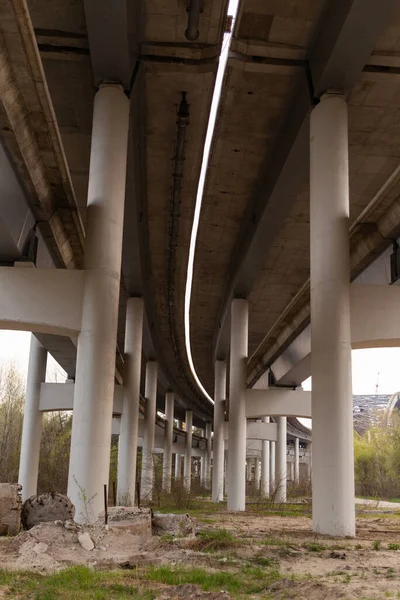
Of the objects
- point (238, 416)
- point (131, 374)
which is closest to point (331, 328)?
point (238, 416)

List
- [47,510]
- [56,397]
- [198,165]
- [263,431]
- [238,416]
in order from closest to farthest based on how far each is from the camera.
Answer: [47,510] → [198,165] → [238,416] → [56,397] → [263,431]

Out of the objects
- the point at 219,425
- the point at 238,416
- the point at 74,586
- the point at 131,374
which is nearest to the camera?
the point at 74,586

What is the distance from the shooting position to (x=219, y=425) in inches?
1693

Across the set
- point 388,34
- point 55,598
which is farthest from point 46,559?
point 388,34

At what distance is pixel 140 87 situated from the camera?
1822 cm

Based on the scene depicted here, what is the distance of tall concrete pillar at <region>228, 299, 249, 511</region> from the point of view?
2894 cm

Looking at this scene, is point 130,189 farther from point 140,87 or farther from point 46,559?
point 46,559

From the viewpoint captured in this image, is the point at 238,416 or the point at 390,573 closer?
the point at 390,573

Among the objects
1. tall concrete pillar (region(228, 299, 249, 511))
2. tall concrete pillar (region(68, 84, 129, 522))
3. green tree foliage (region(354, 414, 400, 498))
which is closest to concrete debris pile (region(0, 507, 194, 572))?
tall concrete pillar (region(68, 84, 129, 522))

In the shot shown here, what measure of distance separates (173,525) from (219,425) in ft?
99.7

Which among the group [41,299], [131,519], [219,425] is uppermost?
[41,299]

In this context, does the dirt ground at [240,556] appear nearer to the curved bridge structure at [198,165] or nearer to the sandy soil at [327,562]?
the sandy soil at [327,562]

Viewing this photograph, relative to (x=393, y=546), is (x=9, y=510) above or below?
above

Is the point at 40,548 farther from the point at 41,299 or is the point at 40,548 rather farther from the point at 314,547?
the point at 41,299
